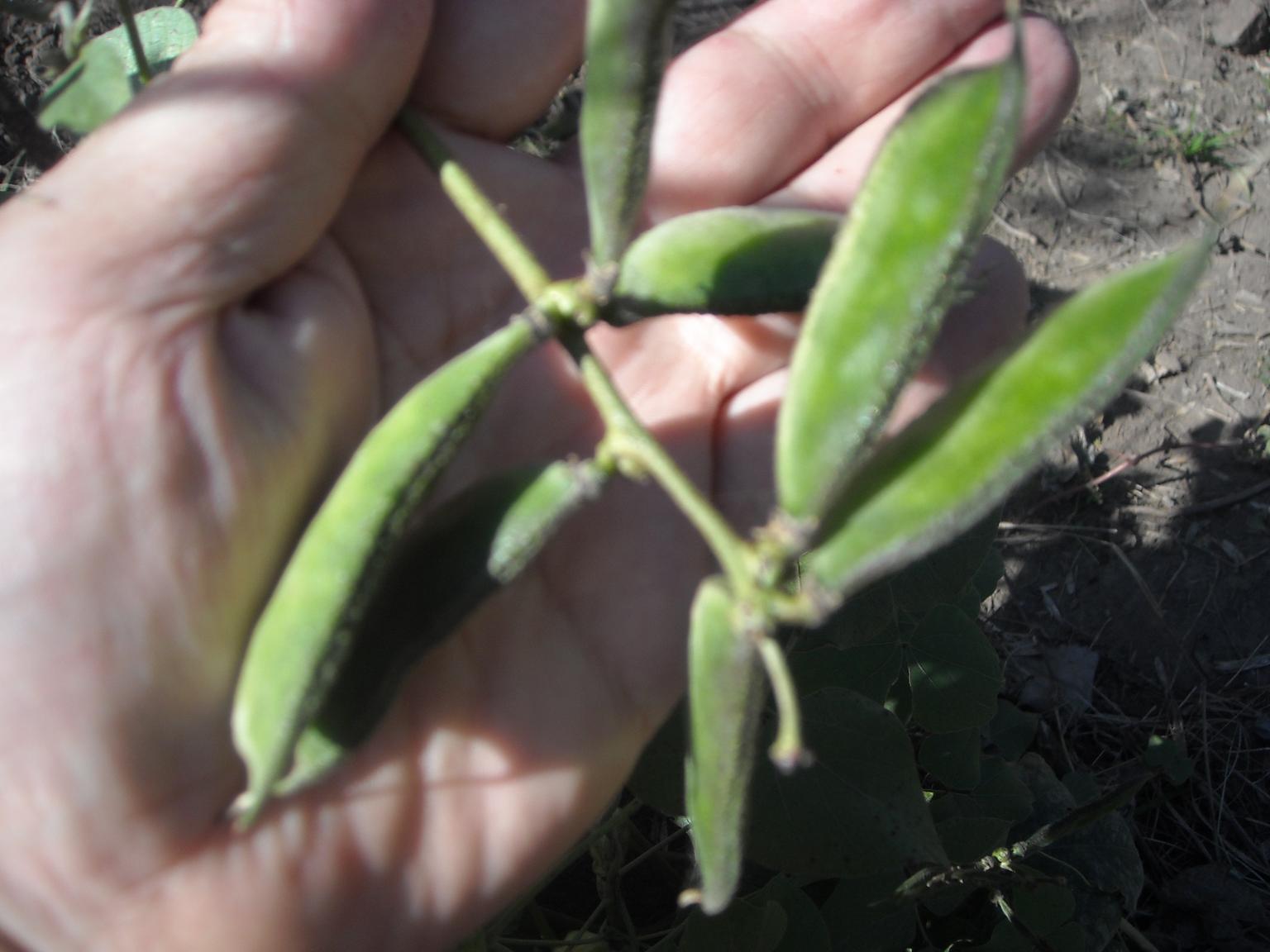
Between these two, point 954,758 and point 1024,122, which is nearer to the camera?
point 1024,122

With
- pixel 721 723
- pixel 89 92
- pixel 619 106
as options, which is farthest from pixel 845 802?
pixel 89 92

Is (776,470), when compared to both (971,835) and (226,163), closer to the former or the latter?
(226,163)

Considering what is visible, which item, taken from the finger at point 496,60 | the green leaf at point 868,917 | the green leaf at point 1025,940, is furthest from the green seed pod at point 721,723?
the finger at point 496,60

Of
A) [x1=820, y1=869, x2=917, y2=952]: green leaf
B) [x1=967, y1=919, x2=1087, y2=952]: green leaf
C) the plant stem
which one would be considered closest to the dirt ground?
[x1=967, y1=919, x2=1087, y2=952]: green leaf

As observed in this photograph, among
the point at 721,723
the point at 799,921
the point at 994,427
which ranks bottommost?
the point at 799,921

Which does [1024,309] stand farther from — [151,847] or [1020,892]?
[151,847]

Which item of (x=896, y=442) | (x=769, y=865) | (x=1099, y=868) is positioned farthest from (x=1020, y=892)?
→ (x=896, y=442)
